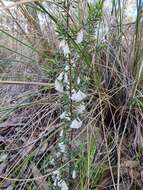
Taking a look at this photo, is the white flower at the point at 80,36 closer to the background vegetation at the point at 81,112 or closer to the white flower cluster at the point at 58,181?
the background vegetation at the point at 81,112

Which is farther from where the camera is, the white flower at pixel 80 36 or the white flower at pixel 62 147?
the white flower at pixel 62 147

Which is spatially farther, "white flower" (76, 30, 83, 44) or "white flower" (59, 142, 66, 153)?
"white flower" (59, 142, 66, 153)

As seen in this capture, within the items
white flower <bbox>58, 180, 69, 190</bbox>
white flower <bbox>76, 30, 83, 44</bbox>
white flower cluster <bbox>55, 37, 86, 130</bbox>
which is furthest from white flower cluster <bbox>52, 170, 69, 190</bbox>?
white flower <bbox>76, 30, 83, 44</bbox>

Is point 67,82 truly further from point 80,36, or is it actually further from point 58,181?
point 58,181

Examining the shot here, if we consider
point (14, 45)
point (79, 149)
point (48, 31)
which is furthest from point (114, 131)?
point (14, 45)

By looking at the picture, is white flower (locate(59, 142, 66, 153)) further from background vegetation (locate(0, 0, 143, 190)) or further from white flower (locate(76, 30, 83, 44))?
white flower (locate(76, 30, 83, 44))

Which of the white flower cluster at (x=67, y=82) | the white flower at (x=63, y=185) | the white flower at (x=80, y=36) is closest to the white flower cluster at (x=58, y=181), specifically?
the white flower at (x=63, y=185)

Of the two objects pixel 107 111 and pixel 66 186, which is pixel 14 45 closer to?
pixel 107 111

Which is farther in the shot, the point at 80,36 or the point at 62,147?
the point at 62,147

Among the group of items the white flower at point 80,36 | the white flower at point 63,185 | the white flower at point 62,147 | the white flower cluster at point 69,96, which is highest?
the white flower at point 80,36

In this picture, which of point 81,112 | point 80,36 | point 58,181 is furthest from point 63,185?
point 80,36

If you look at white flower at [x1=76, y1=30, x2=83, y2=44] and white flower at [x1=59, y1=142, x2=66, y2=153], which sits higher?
white flower at [x1=76, y1=30, x2=83, y2=44]
